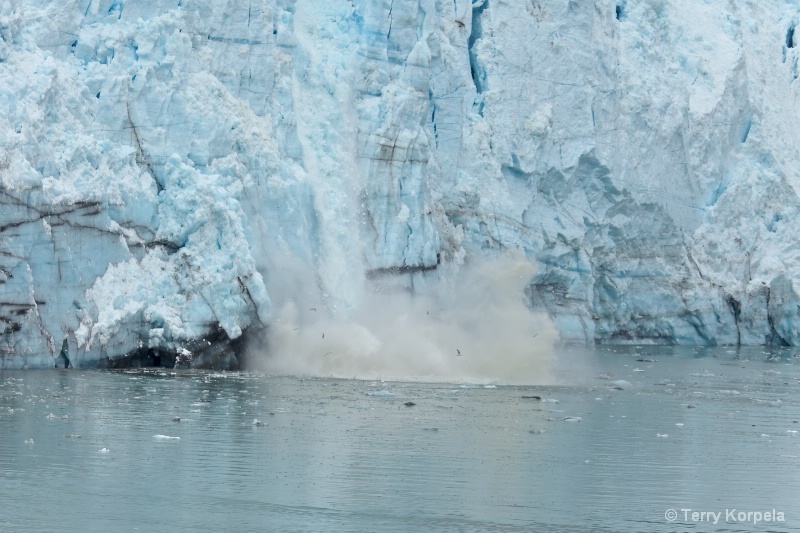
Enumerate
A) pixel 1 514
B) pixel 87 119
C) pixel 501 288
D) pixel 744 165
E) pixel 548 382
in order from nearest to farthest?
pixel 1 514 < pixel 87 119 < pixel 548 382 < pixel 501 288 < pixel 744 165

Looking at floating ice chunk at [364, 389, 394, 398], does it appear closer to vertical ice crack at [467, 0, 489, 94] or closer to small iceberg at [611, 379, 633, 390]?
small iceberg at [611, 379, 633, 390]

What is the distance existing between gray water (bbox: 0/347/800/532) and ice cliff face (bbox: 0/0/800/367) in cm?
137

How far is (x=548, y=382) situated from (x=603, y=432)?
5.52 meters

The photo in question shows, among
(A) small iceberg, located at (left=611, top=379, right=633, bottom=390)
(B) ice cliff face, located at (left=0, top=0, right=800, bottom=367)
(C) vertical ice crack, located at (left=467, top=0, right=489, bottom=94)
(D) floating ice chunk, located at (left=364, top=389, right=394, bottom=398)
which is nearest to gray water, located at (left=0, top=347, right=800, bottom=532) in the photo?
(D) floating ice chunk, located at (left=364, top=389, right=394, bottom=398)

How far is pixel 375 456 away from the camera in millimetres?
11164

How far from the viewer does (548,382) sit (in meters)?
18.8

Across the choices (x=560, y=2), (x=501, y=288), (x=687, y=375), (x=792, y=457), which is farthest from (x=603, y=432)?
(x=560, y=2)

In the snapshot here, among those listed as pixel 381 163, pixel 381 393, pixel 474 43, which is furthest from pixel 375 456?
pixel 474 43

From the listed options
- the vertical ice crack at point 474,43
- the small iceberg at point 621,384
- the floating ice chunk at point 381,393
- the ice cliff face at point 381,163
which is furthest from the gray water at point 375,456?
the vertical ice crack at point 474,43

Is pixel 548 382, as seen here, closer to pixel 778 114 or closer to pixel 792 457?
pixel 792 457

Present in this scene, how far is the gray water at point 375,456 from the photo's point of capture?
891 centimetres

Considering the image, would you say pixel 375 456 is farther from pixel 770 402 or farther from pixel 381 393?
pixel 770 402

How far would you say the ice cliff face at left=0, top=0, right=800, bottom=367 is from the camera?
668 inches

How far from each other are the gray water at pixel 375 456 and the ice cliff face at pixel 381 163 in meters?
1.37
